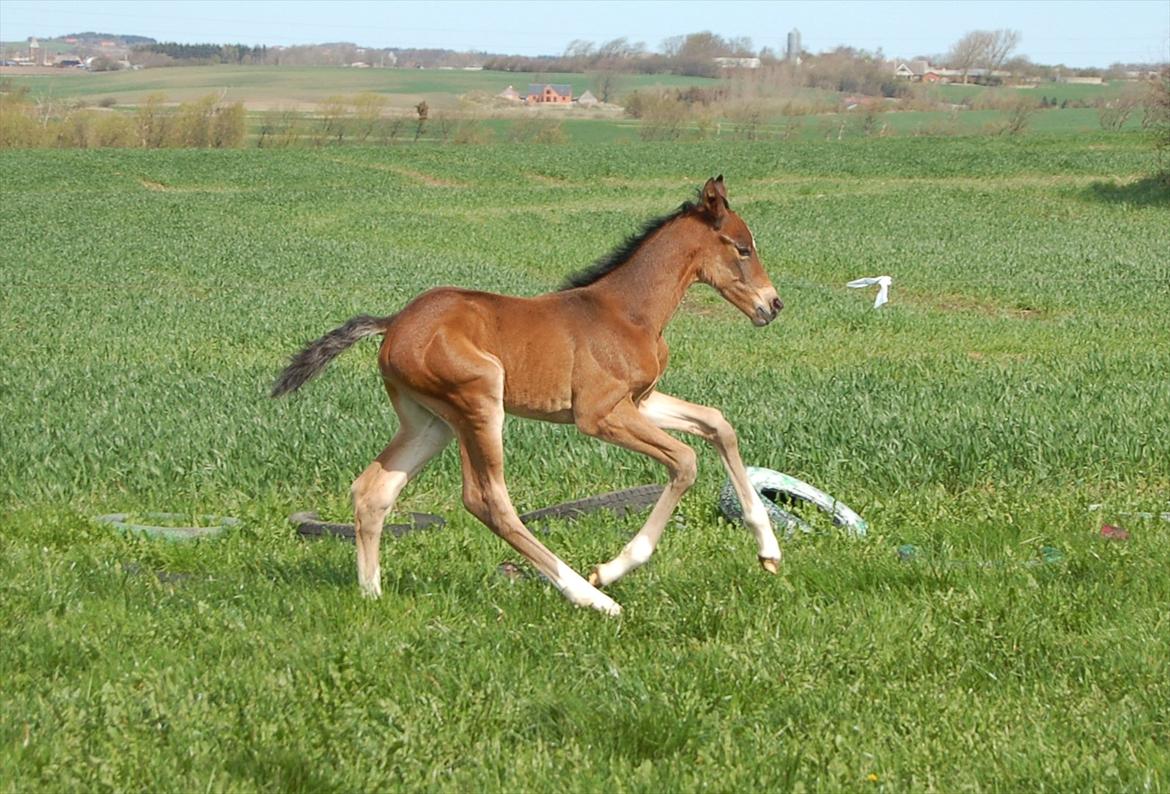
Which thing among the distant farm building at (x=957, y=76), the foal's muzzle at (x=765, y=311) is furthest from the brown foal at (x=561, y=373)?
the distant farm building at (x=957, y=76)

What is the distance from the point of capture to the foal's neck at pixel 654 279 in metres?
6.91

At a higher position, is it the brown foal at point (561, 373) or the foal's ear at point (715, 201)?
the foal's ear at point (715, 201)

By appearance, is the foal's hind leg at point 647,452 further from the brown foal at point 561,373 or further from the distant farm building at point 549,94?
the distant farm building at point 549,94

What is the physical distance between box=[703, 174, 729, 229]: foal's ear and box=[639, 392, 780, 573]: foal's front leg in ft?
3.02

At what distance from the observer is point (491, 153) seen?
6562 cm

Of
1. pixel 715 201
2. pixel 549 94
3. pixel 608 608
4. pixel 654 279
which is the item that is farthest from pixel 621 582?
pixel 549 94

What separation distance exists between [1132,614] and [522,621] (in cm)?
255

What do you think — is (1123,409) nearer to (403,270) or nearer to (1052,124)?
(403,270)

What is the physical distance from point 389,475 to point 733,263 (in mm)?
1953

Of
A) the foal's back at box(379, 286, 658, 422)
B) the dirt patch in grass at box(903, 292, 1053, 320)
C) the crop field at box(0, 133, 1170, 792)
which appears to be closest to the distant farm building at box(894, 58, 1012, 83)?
the dirt patch in grass at box(903, 292, 1053, 320)

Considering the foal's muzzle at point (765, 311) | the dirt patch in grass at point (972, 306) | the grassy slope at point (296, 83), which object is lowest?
the grassy slope at point (296, 83)

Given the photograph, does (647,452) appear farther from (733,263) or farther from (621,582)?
(733,263)

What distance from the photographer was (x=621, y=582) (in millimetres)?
6684

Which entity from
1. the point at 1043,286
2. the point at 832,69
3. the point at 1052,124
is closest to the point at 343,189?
the point at 1043,286
